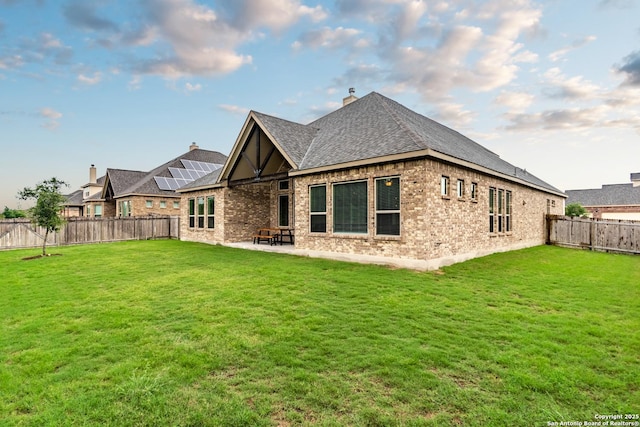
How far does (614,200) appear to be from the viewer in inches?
1556

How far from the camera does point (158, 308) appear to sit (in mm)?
6191

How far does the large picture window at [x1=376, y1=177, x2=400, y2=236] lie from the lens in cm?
1024

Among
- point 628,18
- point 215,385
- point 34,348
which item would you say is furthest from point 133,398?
point 628,18

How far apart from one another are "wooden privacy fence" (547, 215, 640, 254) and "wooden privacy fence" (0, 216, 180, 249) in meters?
25.4

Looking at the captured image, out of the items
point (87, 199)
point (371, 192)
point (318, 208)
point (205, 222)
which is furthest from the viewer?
point (87, 199)

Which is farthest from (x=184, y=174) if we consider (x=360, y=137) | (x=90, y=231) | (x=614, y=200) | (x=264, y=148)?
(x=614, y=200)

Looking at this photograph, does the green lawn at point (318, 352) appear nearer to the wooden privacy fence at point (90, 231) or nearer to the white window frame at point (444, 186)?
the white window frame at point (444, 186)

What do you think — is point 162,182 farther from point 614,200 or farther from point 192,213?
point 614,200

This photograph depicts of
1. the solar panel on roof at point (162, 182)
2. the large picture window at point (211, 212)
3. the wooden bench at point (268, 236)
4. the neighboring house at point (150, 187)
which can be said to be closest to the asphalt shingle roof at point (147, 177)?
the neighboring house at point (150, 187)

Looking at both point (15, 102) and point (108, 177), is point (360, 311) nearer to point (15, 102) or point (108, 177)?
point (15, 102)

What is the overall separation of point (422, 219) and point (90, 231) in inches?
802

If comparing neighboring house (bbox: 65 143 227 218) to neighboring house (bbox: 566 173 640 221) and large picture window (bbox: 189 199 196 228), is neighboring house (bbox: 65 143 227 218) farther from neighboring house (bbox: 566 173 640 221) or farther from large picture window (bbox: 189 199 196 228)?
neighboring house (bbox: 566 173 640 221)

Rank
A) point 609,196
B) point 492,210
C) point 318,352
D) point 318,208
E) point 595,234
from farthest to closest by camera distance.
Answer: point 609,196, point 595,234, point 492,210, point 318,208, point 318,352

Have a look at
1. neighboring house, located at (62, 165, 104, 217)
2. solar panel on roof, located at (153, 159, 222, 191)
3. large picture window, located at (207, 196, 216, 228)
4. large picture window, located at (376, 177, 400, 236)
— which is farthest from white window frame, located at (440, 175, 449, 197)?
neighboring house, located at (62, 165, 104, 217)
